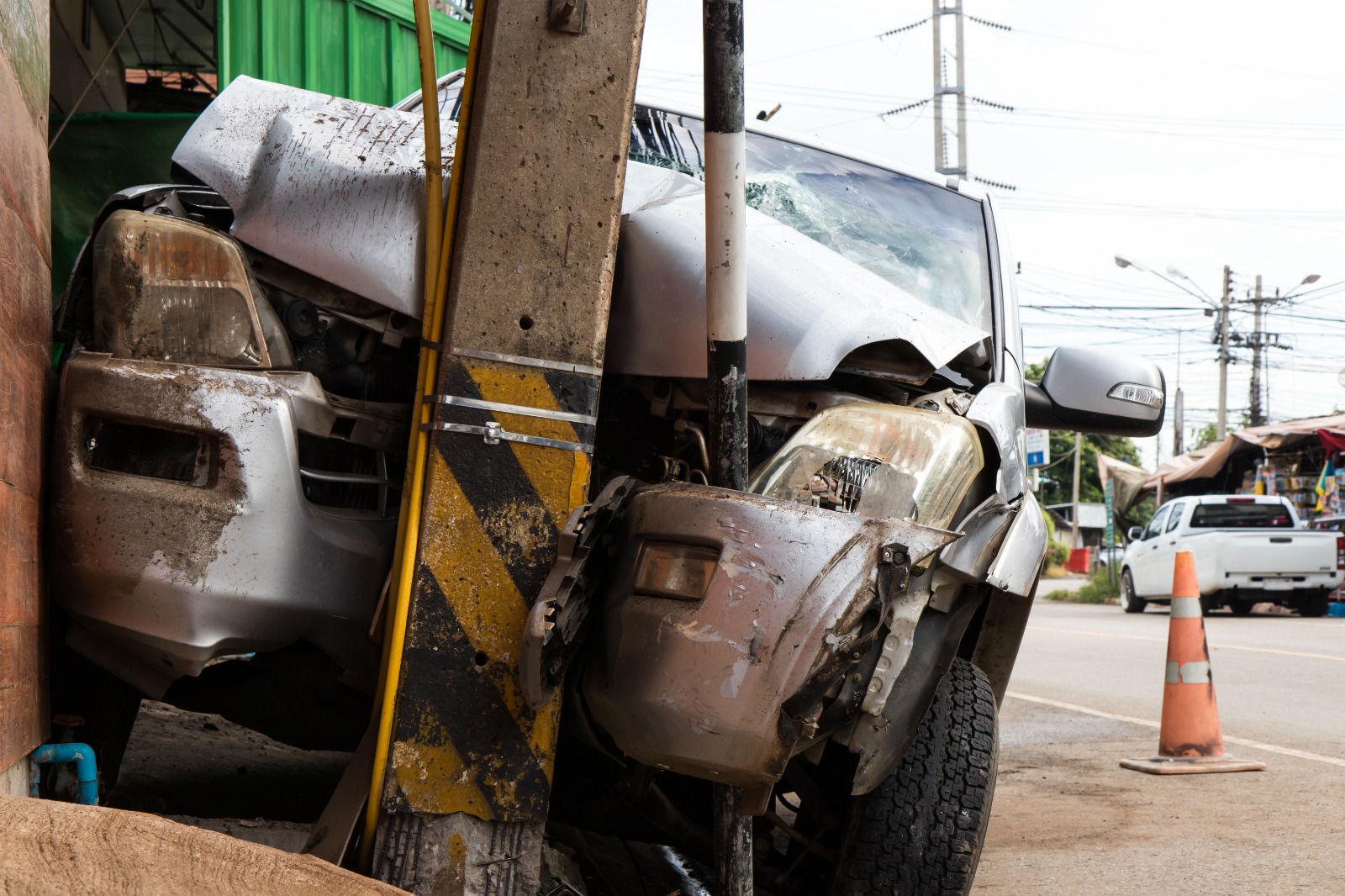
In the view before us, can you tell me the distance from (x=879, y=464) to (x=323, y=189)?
1.21 meters

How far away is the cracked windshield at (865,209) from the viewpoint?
357 cm

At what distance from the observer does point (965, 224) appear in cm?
391

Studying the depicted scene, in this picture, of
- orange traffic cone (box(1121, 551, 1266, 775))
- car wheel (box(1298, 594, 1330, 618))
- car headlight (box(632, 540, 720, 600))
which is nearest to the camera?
car headlight (box(632, 540, 720, 600))

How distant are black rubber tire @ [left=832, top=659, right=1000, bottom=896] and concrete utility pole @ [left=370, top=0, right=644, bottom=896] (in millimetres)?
601

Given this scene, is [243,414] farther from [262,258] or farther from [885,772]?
[885,772]

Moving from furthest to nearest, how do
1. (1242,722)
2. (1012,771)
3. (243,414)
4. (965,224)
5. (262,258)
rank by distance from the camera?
(1242,722), (1012,771), (965,224), (262,258), (243,414)

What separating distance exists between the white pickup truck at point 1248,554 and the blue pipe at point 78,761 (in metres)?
14.8

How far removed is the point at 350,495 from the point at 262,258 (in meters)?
0.50

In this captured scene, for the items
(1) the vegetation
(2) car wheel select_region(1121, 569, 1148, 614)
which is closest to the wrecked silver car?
(2) car wheel select_region(1121, 569, 1148, 614)

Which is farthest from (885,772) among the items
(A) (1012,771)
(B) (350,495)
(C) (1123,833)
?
(A) (1012,771)

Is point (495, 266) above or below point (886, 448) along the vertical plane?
above

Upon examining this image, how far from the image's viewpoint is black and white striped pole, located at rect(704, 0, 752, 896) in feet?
7.93

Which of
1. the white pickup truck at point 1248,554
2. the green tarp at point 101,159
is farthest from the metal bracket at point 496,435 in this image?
the white pickup truck at point 1248,554

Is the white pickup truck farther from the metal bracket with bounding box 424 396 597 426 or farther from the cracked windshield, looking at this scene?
the metal bracket with bounding box 424 396 597 426
